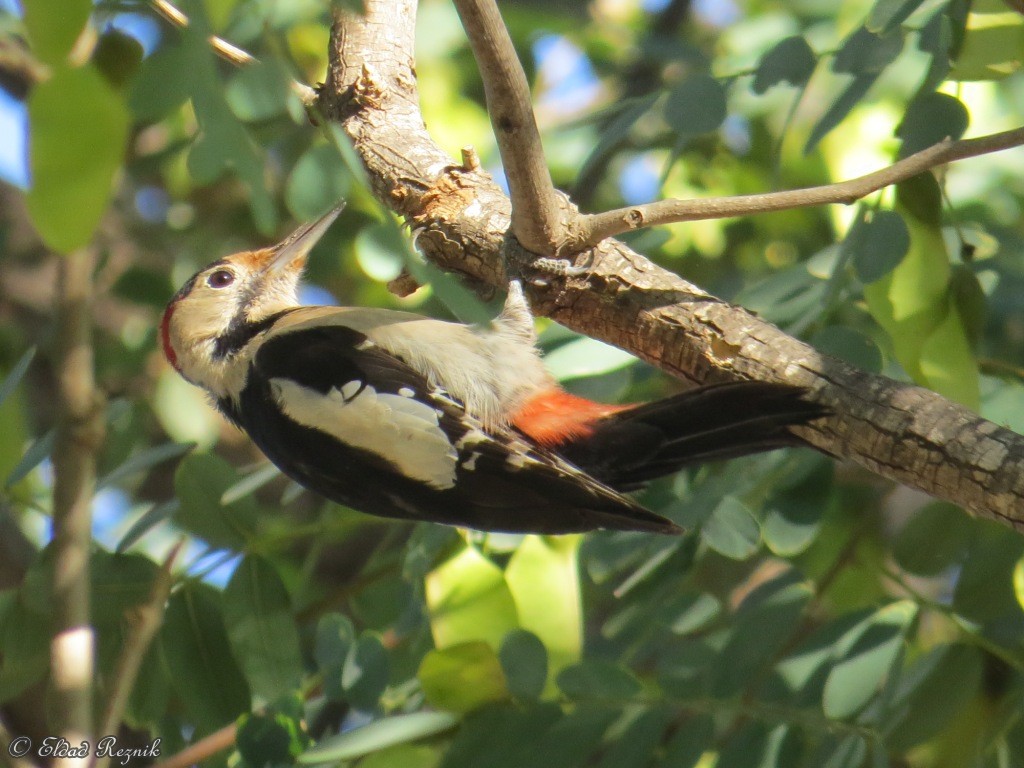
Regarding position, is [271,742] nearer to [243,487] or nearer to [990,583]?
[243,487]

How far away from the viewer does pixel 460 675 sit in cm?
229

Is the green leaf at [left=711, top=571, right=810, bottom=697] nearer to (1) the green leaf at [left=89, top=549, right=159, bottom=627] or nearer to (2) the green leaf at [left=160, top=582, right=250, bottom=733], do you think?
(2) the green leaf at [left=160, top=582, right=250, bottom=733]

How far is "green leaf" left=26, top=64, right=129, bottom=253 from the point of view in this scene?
3.04 feet

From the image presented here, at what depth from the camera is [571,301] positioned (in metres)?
2.27

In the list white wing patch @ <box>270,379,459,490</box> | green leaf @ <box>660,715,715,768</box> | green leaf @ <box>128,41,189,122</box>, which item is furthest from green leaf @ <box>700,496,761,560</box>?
green leaf @ <box>128,41,189,122</box>

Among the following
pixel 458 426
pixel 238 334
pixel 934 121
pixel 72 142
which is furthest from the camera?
pixel 238 334

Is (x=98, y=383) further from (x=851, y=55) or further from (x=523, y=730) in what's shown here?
(x=851, y=55)

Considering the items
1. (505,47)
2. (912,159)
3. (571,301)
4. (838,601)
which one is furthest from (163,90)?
(838,601)

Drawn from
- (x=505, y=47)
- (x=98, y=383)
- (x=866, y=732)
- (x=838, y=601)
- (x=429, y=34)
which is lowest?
(x=866, y=732)

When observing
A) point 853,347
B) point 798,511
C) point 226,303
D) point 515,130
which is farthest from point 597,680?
point 226,303

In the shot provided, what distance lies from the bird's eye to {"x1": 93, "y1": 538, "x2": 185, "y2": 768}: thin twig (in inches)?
39.7

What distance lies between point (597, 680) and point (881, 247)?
40.4 inches

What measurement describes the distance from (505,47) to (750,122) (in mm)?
2866

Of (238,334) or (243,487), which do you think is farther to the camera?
(238,334)
